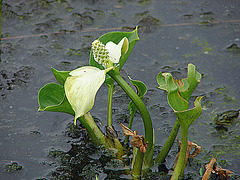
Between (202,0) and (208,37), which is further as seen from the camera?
(202,0)

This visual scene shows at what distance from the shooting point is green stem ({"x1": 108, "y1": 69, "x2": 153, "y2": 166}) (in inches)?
36.0

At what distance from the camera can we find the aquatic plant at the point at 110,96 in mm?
821

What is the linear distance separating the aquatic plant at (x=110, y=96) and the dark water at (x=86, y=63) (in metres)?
0.08

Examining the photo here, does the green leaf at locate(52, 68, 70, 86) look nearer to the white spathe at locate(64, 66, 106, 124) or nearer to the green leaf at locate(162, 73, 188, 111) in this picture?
the white spathe at locate(64, 66, 106, 124)

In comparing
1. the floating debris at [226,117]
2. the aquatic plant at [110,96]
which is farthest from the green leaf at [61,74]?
the floating debris at [226,117]

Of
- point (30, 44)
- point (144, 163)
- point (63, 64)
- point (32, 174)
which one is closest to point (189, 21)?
point (63, 64)

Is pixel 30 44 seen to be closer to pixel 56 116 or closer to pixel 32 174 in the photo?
pixel 56 116

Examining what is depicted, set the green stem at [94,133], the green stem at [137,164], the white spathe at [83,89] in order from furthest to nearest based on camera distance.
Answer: the green stem at [94,133]
the green stem at [137,164]
the white spathe at [83,89]

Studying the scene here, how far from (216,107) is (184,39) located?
56cm

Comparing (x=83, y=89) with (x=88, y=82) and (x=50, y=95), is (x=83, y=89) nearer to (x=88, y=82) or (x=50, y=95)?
(x=88, y=82)

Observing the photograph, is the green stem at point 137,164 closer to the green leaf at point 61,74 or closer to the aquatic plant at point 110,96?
the aquatic plant at point 110,96

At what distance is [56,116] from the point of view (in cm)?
143

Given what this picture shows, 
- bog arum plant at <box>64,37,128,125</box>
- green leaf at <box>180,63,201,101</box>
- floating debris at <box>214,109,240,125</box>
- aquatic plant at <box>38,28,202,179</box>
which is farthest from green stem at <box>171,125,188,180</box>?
floating debris at <box>214,109,240,125</box>

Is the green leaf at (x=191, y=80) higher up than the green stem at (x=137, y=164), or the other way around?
the green leaf at (x=191, y=80)
